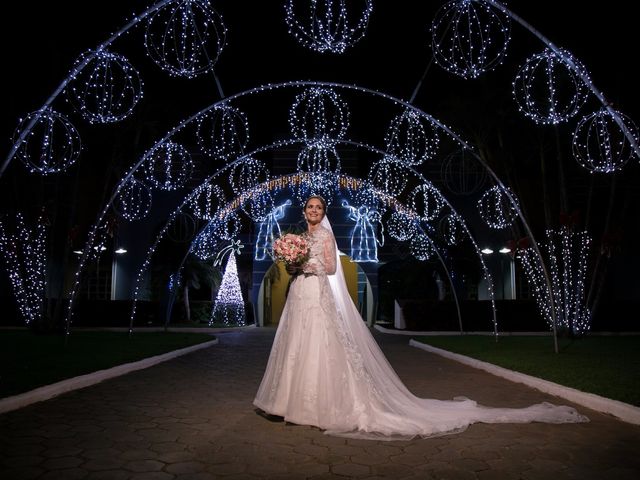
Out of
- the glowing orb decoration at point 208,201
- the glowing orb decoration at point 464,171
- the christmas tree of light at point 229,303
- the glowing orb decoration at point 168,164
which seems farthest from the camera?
the christmas tree of light at point 229,303

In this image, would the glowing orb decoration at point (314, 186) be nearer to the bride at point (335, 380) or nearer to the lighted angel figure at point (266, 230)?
the lighted angel figure at point (266, 230)

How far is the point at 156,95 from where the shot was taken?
18156 millimetres

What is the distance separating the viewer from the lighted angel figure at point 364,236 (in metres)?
29.5

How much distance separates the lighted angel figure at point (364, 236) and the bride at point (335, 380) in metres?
22.6

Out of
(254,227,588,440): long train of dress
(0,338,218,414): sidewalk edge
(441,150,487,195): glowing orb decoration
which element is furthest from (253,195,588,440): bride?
(441,150,487,195): glowing orb decoration

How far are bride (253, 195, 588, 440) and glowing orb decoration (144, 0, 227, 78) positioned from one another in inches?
173

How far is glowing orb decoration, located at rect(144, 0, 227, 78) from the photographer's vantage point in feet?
32.4

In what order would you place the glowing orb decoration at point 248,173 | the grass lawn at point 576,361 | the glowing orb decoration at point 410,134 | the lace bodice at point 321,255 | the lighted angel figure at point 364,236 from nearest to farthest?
the lace bodice at point 321,255, the grass lawn at point 576,361, the glowing orb decoration at point 410,134, the glowing orb decoration at point 248,173, the lighted angel figure at point 364,236

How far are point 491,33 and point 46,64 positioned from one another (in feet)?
35.2

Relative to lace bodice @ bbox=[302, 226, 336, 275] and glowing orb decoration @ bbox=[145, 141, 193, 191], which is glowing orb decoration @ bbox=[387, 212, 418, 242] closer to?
glowing orb decoration @ bbox=[145, 141, 193, 191]

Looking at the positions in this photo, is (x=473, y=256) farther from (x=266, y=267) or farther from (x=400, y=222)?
(x=266, y=267)

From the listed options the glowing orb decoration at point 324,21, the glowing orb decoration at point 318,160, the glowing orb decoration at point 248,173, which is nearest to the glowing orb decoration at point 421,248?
the glowing orb decoration at point 318,160

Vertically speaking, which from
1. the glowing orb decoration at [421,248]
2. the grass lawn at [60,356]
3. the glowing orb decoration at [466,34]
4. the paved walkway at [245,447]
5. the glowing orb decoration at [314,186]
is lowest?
the paved walkway at [245,447]

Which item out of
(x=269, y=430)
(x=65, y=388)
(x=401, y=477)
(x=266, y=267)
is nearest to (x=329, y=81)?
(x=65, y=388)
